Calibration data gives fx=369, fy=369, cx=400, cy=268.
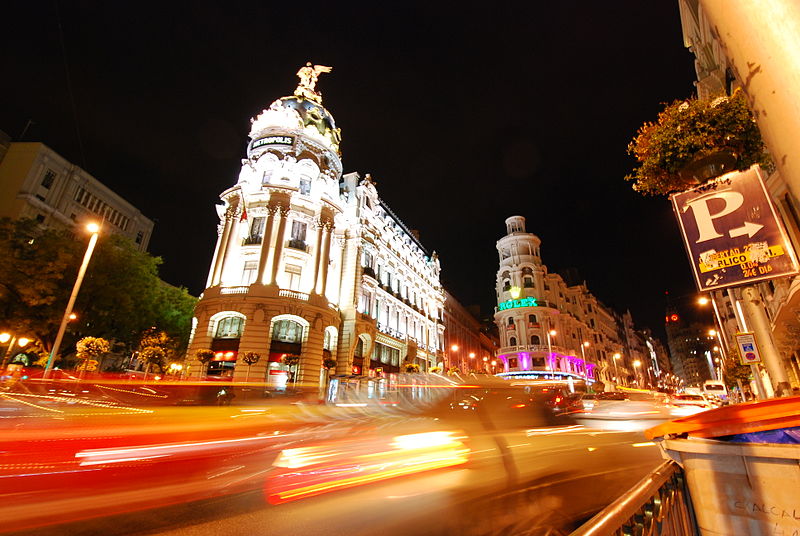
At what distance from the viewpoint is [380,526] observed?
188 inches

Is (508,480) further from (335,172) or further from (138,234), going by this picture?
(138,234)

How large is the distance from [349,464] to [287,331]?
2344 cm

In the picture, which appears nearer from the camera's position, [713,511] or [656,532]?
[656,532]

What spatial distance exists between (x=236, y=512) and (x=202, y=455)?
232 centimetres

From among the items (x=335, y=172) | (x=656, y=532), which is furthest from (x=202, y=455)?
(x=335, y=172)

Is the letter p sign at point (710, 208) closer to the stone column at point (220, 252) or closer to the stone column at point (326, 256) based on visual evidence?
the stone column at point (326, 256)

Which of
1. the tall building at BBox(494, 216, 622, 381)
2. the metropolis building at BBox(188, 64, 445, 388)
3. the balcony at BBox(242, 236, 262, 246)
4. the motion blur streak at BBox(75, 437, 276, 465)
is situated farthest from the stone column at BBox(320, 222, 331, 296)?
the tall building at BBox(494, 216, 622, 381)

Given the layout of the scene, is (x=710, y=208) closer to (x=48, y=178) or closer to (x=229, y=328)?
(x=229, y=328)

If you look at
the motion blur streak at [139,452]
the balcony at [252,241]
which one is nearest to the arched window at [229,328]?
the balcony at [252,241]

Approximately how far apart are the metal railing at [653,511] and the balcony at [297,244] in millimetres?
30709

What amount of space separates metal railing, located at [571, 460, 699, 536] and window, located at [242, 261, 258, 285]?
99.9ft

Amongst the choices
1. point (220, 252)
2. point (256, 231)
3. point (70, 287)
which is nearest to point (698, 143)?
point (256, 231)

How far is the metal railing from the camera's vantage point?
186cm

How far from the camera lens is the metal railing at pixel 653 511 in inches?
73.3
